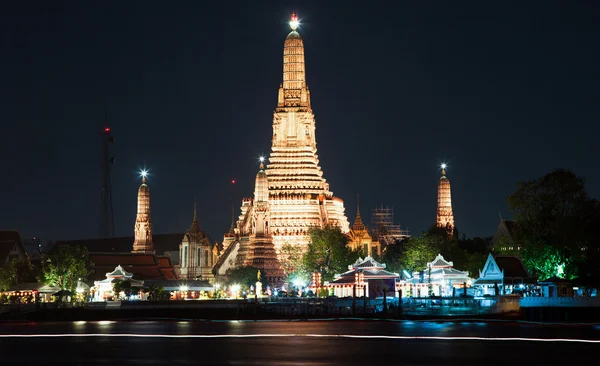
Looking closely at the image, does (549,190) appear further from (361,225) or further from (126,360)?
(361,225)

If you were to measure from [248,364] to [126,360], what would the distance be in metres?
5.30

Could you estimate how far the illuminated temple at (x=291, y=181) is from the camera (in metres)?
125

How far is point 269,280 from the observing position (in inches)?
4611

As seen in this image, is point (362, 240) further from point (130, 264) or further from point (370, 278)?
point (370, 278)

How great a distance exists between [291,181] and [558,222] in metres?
51.3

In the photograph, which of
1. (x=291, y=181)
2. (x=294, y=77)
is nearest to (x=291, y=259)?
(x=291, y=181)

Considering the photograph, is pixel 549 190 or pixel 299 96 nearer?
pixel 549 190

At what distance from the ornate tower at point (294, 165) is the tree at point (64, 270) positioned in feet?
78.6

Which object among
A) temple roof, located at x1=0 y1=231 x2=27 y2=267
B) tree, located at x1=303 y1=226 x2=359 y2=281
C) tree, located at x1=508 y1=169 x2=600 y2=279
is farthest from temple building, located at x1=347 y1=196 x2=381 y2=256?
tree, located at x1=508 y1=169 x2=600 y2=279

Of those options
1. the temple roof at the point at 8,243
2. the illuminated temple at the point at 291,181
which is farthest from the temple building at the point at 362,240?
the temple roof at the point at 8,243

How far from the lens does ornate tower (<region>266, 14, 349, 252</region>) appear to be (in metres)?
125

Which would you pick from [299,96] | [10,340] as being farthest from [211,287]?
[10,340]

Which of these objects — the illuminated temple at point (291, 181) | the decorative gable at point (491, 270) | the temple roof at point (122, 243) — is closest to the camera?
the decorative gable at point (491, 270)

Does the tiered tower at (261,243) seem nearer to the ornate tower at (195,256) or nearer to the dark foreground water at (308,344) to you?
the ornate tower at (195,256)
